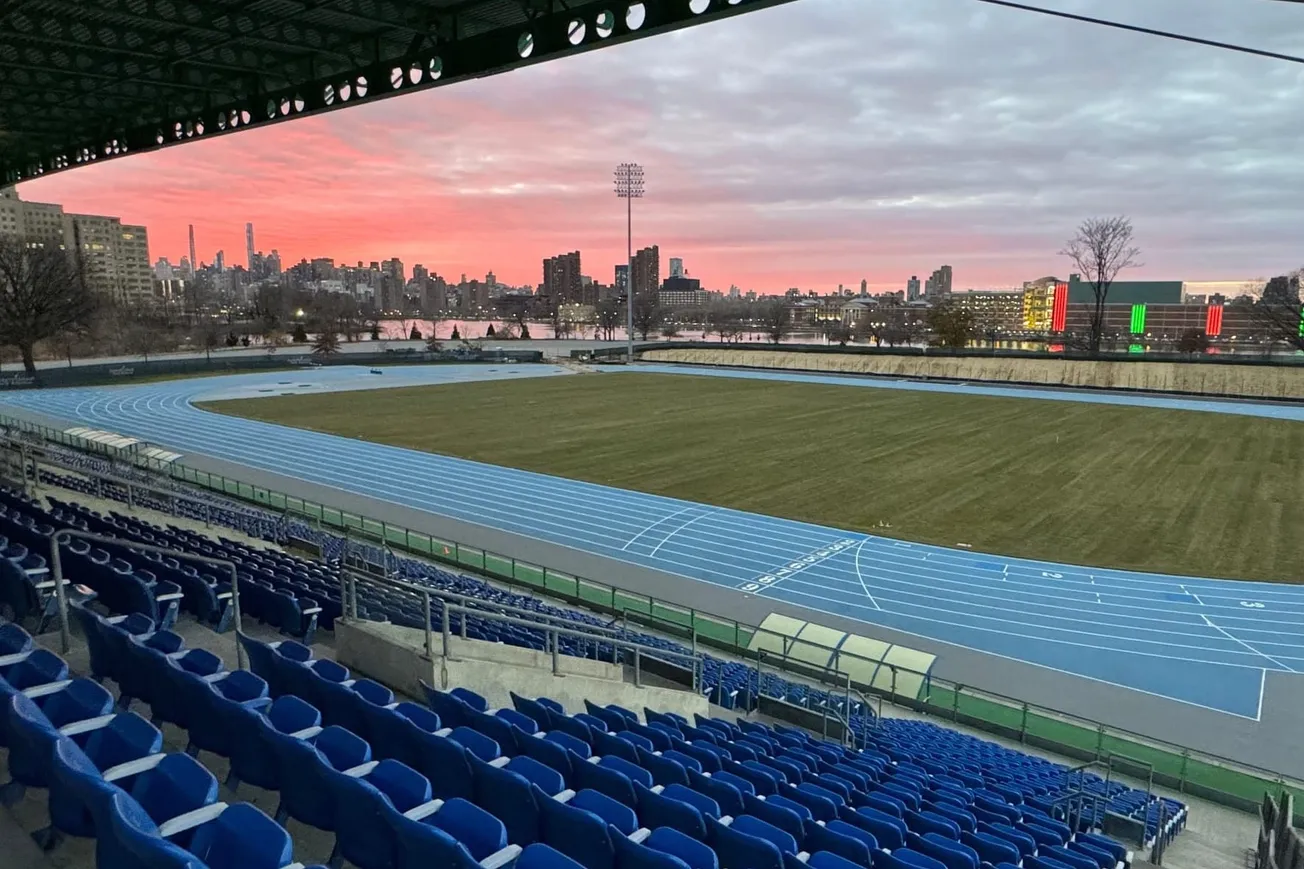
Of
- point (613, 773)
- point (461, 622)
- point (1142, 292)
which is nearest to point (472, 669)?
point (461, 622)

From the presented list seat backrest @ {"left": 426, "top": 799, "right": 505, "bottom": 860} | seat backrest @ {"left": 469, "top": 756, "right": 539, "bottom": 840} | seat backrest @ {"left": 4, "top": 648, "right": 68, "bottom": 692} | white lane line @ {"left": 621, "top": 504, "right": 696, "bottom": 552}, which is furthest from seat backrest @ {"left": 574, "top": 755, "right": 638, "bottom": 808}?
white lane line @ {"left": 621, "top": 504, "right": 696, "bottom": 552}

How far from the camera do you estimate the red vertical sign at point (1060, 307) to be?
454ft

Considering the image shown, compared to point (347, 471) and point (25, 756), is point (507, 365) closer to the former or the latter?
point (347, 471)

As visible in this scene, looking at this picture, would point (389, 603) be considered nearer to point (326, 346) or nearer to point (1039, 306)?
point (326, 346)

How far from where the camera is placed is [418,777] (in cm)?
405

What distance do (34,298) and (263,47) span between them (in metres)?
53.8

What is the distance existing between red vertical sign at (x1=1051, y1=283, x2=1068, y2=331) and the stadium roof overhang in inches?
5686

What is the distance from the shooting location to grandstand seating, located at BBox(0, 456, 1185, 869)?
3.46m

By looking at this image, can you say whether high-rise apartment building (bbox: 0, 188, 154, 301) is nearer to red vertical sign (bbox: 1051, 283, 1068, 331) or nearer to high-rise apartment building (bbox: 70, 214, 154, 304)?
high-rise apartment building (bbox: 70, 214, 154, 304)

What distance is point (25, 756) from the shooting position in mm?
3891

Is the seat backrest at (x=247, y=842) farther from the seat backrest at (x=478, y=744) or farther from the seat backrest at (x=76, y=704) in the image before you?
the seat backrest at (x=478, y=744)

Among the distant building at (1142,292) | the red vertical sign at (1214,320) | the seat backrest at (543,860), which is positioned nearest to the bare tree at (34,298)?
the seat backrest at (543,860)

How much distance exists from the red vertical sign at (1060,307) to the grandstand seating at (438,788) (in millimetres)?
148390

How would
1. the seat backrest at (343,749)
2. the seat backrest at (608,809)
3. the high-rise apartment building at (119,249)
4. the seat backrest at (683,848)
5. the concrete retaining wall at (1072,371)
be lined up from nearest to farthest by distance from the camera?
the seat backrest at (683,848)
the seat backrest at (343,749)
the seat backrest at (608,809)
the concrete retaining wall at (1072,371)
the high-rise apartment building at (119,249)
